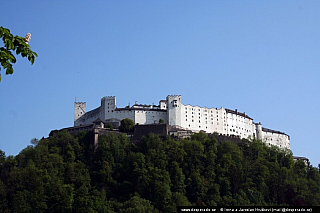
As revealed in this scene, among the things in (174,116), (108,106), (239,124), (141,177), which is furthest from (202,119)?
(141,177)

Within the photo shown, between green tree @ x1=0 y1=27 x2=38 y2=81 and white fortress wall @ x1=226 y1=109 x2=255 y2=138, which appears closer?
green tree @ x1=0 y1=27 x2=38 y2=81

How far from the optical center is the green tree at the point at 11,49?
659 cm

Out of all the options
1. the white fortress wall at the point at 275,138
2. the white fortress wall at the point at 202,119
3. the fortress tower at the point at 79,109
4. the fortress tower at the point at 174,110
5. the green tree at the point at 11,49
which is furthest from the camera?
the white fortress wall at the point at 275,138

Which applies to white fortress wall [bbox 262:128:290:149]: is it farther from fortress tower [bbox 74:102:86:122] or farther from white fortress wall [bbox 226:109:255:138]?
fortress tower [bbox 74:102:86:122]

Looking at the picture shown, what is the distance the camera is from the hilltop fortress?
69.6 meters

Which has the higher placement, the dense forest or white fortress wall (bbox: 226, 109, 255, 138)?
white fortress wall (bbox: 226, 109, 255, 138)

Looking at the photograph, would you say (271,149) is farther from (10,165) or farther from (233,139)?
(10,165)

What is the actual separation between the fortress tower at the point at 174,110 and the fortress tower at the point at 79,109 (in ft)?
48.5

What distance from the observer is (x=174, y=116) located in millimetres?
70125

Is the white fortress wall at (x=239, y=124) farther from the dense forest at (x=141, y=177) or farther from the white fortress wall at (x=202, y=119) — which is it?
the dense forest at (x=141, y=177)

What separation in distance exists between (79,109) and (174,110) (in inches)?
650

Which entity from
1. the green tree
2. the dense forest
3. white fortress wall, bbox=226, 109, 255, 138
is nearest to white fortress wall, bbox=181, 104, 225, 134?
white fortress wall, bbox=226, 109, 255, 138

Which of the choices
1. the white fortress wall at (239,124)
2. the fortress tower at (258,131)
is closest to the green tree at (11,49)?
the white fortress wall at (239,124)

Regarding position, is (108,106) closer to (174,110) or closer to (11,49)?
(174,110)
